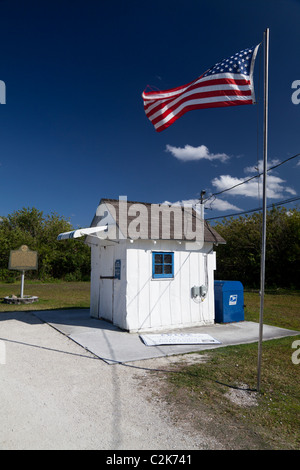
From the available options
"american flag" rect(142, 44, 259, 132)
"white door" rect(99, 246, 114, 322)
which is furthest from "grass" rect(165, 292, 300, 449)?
"american flag" rect(142, 44, 259, 132)

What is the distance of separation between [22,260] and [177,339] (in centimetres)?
1051

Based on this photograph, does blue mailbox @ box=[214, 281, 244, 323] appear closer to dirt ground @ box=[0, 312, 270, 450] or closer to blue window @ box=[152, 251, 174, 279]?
blue window @ box=[152, 251, 174, 279]

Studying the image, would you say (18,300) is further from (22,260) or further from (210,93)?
(210,93)

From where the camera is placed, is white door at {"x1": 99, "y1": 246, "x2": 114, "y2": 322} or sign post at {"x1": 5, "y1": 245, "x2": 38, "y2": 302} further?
A: sign post at {"x1": 5, "y1": 245, "x2": 38, "y2": 302}

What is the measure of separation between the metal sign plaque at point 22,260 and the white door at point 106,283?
6649 mm

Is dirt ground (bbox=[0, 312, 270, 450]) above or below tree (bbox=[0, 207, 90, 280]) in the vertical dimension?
below

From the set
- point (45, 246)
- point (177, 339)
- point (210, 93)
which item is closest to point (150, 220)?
point (177, 339)

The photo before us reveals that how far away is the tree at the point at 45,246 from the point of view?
90.3ft

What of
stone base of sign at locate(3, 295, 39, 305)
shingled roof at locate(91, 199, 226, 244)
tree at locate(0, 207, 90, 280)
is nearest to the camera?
shingled roof at locate(91, 199, 226, 244)

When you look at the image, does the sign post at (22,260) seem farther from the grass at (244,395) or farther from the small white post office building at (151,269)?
the grass at (244,395)

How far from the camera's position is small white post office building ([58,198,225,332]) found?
8398mm

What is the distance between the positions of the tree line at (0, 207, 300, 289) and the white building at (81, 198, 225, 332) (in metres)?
14.7

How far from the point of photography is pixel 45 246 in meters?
28.6
